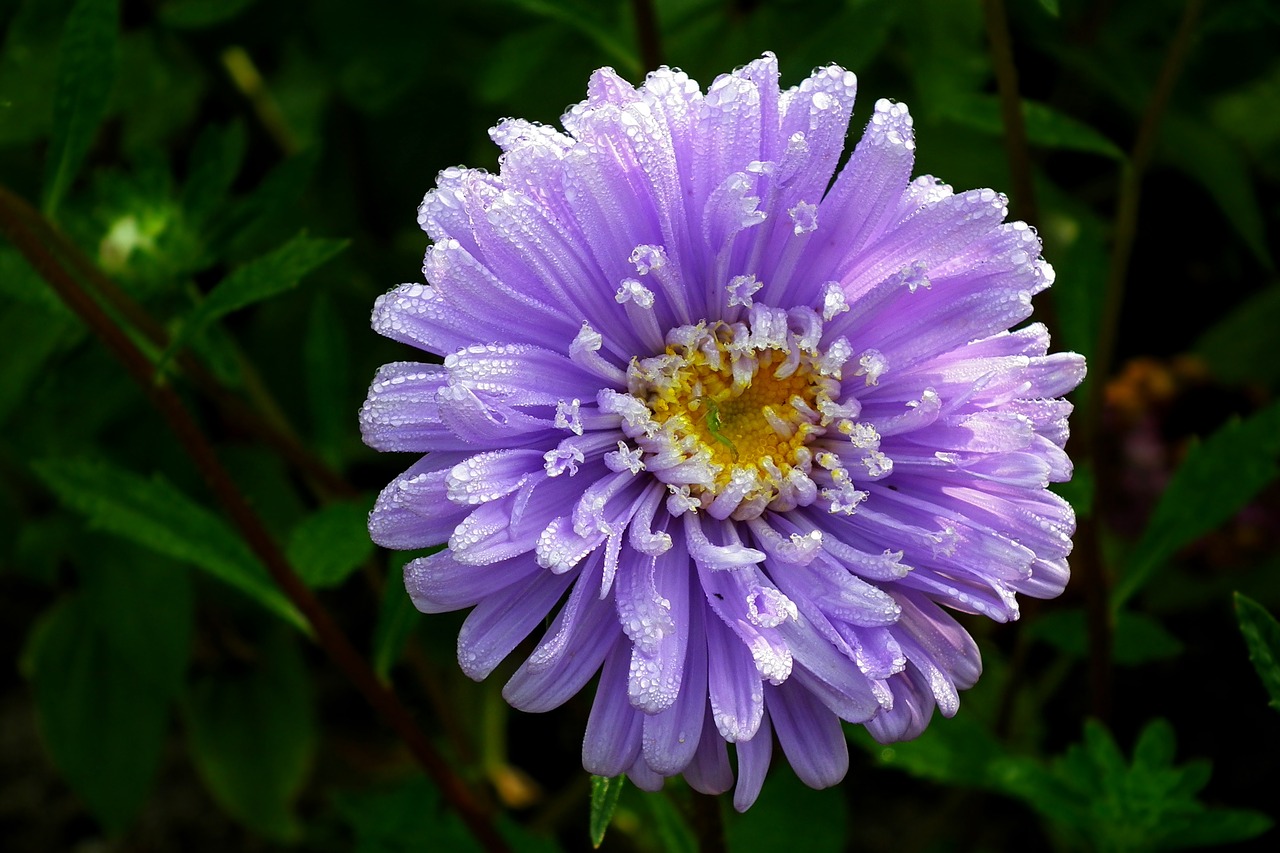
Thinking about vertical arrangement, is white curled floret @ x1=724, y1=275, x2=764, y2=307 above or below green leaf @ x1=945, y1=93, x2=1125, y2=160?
above

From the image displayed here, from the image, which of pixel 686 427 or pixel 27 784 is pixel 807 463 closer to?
pixel 686 427

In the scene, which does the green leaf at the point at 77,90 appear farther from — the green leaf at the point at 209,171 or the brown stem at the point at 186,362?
the green leaf at the point at 209,171

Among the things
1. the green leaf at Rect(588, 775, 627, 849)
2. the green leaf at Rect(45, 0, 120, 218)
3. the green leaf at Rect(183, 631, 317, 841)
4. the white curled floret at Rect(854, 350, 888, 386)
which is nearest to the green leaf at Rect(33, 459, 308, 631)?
the green leaf at Rect(45, 0, 120, 218)

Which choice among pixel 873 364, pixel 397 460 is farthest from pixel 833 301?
pixel 397 460

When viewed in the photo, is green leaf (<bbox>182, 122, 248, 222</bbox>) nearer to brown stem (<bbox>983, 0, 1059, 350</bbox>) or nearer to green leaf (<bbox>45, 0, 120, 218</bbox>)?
green leaf (<bbox>45, 0, 120, 218</bbox>)

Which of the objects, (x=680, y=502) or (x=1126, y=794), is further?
(x=1126, y=794)

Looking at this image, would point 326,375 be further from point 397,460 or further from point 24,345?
point 397,460

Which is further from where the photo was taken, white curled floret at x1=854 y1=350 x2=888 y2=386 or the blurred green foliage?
the blurred green foliage

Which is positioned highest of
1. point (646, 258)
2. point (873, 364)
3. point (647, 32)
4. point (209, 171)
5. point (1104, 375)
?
point (209, 171)
